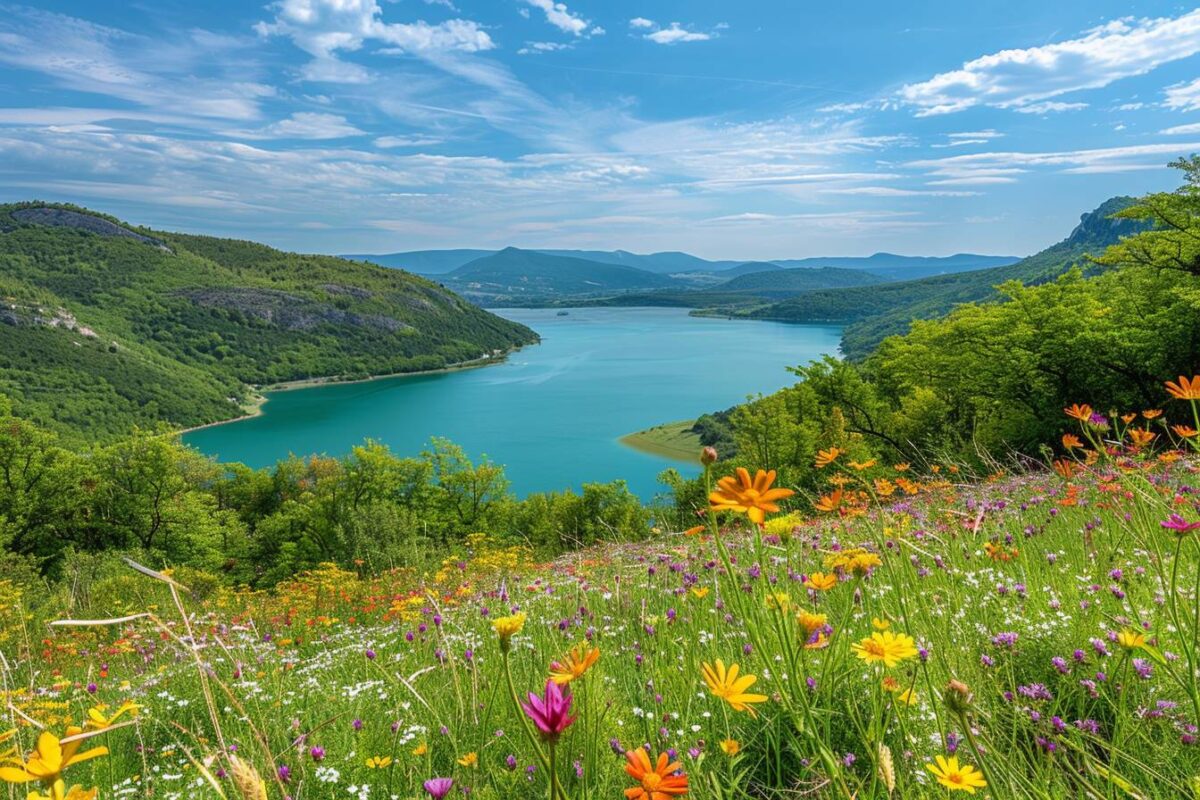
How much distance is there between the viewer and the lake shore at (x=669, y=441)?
72.0m

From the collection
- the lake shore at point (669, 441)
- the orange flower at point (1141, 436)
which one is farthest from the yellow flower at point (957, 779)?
the lake shore at point (669, 441)

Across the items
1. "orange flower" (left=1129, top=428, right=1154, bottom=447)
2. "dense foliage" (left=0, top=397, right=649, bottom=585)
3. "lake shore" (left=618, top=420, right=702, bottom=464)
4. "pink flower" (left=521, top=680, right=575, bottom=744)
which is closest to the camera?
"pink flower" (left=521, top=680, right=575, bottom=744)

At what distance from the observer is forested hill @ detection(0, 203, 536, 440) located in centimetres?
9925

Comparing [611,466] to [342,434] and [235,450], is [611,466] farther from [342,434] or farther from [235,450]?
[235,450]

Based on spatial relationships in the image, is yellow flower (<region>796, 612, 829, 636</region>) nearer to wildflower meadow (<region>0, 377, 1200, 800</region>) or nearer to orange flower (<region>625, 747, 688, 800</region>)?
wildflower meadow (<region>0, 377, 1200, 800</region>)

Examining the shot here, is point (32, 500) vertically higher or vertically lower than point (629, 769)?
lower

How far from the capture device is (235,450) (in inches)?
3371

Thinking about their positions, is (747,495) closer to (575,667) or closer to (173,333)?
(575,667)

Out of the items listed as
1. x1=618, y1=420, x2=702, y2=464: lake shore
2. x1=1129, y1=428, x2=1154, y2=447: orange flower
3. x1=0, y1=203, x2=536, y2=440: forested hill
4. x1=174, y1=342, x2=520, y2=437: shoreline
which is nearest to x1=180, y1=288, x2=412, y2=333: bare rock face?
x1=0, y1=203, x2=536, y2=440: forested hill

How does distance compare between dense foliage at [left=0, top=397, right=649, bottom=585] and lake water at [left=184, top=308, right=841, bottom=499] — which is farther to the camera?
lake water at [left=184, top=308, right=841, bottom=499]

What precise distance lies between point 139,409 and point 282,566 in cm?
8332

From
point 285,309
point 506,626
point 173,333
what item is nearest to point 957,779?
point 506,626

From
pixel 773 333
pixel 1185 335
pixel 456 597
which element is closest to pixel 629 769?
pixel 456 597

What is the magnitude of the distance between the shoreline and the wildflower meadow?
374 ft
